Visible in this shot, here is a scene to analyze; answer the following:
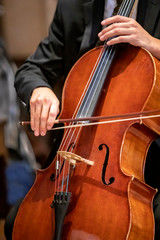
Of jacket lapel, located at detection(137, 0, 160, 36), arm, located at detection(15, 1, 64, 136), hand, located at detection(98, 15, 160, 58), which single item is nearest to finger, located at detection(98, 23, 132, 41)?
hand, located at detection(98, 15, 160, 58)

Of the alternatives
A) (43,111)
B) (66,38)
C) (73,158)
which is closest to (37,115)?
(43,111)

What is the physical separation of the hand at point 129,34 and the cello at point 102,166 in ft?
0.10

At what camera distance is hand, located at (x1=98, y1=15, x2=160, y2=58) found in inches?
34.6

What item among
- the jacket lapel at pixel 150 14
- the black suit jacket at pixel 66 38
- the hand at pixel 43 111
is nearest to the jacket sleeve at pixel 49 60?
the black suit jacket at pixel 66 38

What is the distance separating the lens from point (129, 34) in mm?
885

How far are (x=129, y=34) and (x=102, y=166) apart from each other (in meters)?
0.37

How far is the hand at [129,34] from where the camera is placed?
879mm

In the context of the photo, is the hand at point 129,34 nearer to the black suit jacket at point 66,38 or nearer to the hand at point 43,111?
the black suit jacket at point 66,38

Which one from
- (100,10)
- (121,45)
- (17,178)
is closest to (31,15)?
(17,178)

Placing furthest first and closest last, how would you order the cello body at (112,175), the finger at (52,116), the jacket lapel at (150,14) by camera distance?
the jacket lapel at (150,14), the finger at (52,116), the cello body at (112,175)

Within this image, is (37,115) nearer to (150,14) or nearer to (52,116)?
(52,116)

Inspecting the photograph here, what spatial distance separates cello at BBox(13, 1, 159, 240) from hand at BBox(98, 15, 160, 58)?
3cm

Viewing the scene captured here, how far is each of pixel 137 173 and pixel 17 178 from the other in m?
1.25

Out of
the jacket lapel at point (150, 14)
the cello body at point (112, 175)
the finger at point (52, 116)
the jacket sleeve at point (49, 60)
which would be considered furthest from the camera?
the jacket sleeve at point (49, 60)
